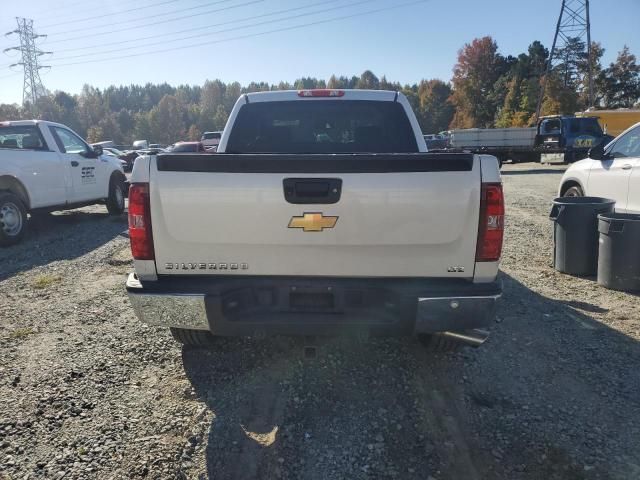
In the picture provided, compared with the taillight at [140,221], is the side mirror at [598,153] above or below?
above

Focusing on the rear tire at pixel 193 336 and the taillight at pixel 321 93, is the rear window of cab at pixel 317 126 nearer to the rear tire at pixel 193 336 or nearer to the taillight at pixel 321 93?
the taillight at pixel 321 93

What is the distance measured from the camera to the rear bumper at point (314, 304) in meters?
2.61

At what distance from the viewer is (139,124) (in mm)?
109938

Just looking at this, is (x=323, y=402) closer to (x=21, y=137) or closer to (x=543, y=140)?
(x=21, y=137)

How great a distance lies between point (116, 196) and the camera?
35.2 ft

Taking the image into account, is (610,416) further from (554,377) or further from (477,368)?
(477,368)

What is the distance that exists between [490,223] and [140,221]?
81.8 inches

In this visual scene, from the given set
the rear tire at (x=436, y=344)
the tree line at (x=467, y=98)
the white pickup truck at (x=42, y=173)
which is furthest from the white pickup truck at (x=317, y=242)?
the tree line at (x=467, y=98)

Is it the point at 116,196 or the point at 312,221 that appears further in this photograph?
the point at 116,196

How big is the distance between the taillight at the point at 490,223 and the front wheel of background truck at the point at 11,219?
25.7 ft

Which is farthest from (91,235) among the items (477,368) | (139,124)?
(139,124)

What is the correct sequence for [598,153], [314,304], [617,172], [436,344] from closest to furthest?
1. [314,304]
2. [436,344]
3. [617,172]
4. [598,153]

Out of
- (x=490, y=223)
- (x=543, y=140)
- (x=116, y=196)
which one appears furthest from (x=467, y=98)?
(x=490, y=223)

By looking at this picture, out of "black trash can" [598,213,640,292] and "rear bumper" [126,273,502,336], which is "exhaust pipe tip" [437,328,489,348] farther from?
"black trash can" [598,213,640,292]
